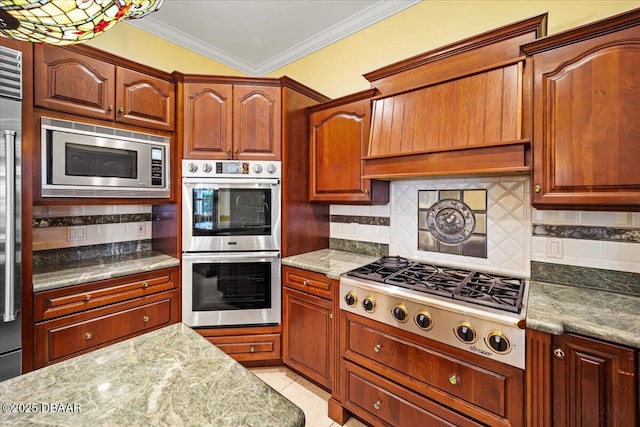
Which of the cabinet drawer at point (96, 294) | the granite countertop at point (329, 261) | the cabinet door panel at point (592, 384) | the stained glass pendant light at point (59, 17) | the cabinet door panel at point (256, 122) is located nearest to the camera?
the stained glass pendant light at point (59, 17)

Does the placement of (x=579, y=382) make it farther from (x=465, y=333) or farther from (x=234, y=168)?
(x=234, y=168)

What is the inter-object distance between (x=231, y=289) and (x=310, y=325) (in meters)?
0.69

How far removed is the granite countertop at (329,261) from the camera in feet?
6.50

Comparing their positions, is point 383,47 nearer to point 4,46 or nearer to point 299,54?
point 299,54

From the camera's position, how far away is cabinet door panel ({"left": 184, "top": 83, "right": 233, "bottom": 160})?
226cm

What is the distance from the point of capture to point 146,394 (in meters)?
0.69


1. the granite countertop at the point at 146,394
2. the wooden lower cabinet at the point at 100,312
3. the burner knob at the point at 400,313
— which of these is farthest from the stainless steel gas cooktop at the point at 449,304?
the wooden lower cabinet at the point at 100,312

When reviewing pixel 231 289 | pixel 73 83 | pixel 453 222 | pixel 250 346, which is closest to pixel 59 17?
pixel 73 83

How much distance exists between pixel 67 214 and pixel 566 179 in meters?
3.17

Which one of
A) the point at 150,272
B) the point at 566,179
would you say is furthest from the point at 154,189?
the point at 566,179

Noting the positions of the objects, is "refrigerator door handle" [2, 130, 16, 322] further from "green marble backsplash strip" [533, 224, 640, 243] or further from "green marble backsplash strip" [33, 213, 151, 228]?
"green marble backsplash strip" [533, 224, 640, 243]

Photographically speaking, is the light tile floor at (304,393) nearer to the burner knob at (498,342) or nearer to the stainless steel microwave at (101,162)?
the burner knob at (498,342)

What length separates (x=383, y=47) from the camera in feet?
8.01

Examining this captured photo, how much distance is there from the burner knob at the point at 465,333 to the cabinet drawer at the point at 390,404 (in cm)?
38
